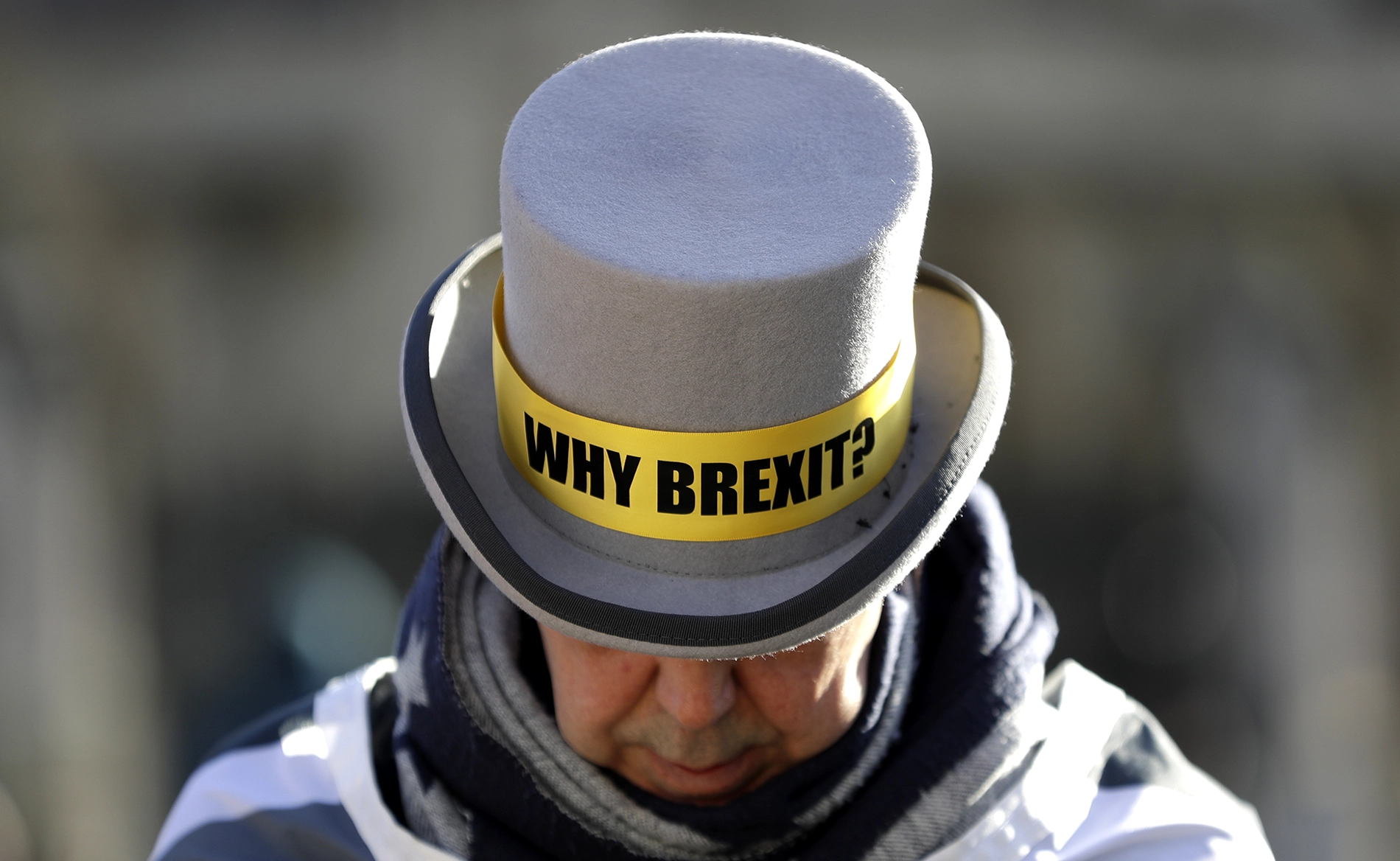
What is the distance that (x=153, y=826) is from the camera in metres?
5.48

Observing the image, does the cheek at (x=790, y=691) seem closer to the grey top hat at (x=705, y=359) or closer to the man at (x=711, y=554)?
the man at (x=711, y=554)

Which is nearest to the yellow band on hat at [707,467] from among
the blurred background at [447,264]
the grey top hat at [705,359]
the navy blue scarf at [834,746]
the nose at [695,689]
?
the grey top hat at [705,359]

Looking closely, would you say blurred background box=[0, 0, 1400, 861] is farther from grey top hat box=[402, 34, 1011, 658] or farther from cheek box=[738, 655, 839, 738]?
grey top hat box=[402, 34, 1011, 658]

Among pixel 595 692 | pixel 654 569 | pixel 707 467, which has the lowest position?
pixel 595 692

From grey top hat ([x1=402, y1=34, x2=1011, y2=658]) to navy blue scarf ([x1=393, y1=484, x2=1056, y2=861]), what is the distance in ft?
1.00

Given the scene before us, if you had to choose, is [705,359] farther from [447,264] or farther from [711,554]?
[447,264]

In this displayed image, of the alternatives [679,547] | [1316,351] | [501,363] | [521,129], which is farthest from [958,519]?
[1316,351]

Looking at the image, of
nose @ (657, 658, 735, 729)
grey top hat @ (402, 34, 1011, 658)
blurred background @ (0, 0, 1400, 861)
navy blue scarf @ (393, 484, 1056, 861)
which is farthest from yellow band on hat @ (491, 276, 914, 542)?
blurred background @ (0, 0, 1400, 861)

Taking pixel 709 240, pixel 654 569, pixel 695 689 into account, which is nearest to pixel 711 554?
pixel 654 569

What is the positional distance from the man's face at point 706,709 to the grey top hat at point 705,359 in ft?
0.50

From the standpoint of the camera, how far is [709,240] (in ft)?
4.77

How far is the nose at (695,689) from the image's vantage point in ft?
5.36

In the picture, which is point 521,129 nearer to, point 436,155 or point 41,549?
point 41,549

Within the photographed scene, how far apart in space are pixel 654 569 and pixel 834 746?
1.40 feet
